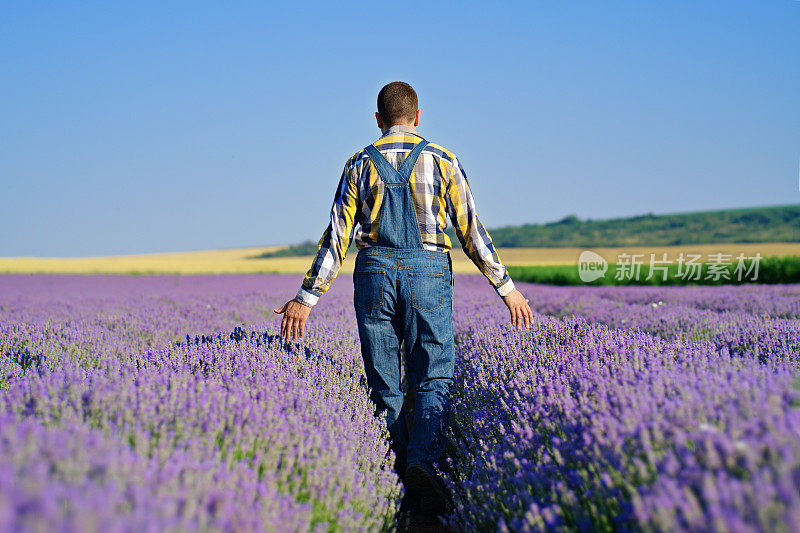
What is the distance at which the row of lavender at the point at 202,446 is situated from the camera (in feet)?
3.93

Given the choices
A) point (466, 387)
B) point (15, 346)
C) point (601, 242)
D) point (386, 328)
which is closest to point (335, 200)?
point (386, 328)

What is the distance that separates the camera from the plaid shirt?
114 inches

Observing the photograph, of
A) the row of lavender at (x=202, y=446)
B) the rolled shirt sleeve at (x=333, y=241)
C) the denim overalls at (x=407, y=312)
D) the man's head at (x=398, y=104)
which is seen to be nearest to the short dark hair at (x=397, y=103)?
the man's head at (x=398, y=104)

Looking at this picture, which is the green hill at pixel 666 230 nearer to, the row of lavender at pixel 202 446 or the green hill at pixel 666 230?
the green hill at pixel 666 230

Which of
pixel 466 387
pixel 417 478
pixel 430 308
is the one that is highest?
pixel 430 308

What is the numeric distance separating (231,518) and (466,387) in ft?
6.86

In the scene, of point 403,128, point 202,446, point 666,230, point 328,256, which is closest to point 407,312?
point 328,256

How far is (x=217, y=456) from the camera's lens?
172cm

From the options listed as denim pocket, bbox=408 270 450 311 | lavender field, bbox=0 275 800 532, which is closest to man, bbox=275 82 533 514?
denim pocket, bbox=408 270 450 311

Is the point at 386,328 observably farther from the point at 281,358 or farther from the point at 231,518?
the point at 231,518

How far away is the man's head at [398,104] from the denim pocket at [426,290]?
33.5 inches

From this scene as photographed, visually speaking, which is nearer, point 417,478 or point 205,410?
point 205,410

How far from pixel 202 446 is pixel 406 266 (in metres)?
1.36

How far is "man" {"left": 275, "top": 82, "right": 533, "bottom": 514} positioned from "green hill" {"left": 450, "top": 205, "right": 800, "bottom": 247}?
49136 mm
